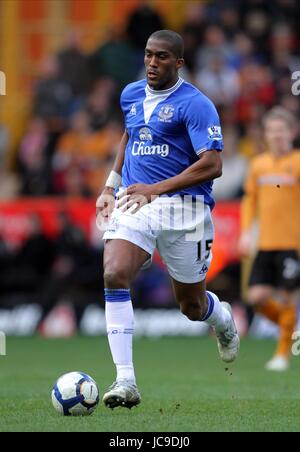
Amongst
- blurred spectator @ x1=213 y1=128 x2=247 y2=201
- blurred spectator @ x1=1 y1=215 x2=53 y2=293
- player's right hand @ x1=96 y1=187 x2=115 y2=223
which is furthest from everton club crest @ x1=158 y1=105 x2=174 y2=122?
blurred spectator @ x1=1 y1=215 x2=53 y2=293

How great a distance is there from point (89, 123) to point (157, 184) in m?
11.0

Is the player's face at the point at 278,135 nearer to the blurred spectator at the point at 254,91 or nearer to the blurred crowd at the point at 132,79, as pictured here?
the blurred crowd at the point at 132,79

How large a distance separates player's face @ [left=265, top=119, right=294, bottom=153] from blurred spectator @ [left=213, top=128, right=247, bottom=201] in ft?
13.8

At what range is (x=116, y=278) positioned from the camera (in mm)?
8219

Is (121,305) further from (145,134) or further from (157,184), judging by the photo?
(145,134)

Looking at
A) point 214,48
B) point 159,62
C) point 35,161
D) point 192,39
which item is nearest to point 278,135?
point 159,62

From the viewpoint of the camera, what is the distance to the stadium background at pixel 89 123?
55.6 feet

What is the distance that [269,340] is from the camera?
16.1 meters

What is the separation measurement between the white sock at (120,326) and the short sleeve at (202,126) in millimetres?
1131

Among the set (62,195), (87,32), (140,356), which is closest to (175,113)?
(140,356)

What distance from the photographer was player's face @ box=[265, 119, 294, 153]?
12477 millimetres

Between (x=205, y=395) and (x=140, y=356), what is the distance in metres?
4.48

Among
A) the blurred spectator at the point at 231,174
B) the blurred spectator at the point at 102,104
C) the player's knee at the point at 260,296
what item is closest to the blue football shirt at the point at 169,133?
the player's knee at the point at 260,296

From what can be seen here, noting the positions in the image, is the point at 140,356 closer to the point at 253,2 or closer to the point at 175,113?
the point at 175,113
